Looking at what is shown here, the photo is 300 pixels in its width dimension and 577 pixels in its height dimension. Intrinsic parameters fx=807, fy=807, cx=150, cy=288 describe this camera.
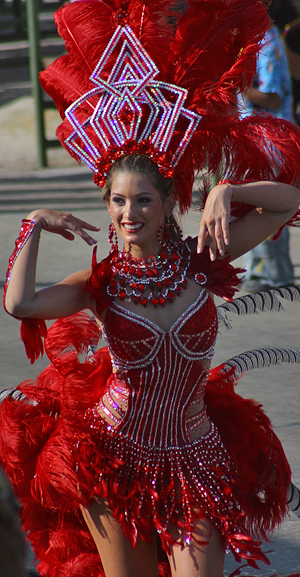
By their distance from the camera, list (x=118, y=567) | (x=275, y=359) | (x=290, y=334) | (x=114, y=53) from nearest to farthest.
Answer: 1. (x=118, y=567)
2. (x=114, y=53)
3. (x=275, y=359)
4. (x=290, y=334)

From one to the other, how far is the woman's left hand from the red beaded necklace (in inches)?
4.3

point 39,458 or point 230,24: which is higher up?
point 230,24

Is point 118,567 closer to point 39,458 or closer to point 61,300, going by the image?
point 39,458

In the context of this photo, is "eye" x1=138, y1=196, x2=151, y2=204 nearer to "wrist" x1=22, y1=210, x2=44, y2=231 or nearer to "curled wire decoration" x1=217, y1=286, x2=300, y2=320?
"wrist" x1=22, y1=210, x2=44, y2=231

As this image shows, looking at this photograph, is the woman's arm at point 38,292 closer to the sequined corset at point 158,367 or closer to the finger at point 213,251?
the sequined corset at point 158,367

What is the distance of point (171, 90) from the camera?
2.42 meters

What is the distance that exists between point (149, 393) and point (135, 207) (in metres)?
0.54

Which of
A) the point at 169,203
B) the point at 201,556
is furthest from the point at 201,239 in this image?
the point at 201,556

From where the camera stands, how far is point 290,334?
208 inches

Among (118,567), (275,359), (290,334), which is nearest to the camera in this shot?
(118,567)

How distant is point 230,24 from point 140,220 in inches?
27.2

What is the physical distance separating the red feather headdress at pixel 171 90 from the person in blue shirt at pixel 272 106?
2.69 m

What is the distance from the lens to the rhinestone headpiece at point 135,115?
2377mm

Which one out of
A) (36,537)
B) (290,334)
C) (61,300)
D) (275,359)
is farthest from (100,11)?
(290,334)
